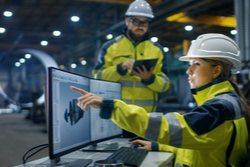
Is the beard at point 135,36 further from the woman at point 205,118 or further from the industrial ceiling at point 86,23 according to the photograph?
the industrial ceiling at point 86,23

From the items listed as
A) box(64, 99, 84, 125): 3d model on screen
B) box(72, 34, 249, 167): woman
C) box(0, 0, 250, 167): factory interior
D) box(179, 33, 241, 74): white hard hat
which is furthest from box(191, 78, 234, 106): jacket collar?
box(0, 0, 250, 167): factory interior

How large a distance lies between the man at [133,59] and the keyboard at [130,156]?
2.67ft

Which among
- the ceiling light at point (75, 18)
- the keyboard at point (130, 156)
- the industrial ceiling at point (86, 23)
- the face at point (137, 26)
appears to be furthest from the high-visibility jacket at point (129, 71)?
the ceiling light at point (75, 18)

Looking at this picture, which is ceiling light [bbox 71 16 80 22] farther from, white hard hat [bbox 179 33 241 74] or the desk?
white hard hat [bbox 179 33 241 74]

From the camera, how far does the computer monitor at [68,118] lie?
85cm

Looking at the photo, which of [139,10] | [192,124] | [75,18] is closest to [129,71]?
[139,10]

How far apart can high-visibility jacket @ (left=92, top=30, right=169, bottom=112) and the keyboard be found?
808 mm

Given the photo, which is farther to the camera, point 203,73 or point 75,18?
point 75,18

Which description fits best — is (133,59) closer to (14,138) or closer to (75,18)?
(14,138)

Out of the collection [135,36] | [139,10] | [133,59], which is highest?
[139,10]

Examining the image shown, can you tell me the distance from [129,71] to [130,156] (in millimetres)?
1047

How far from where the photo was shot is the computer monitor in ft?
2.77

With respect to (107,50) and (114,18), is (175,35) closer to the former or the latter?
(114,18)

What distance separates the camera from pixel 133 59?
6.36 feet
